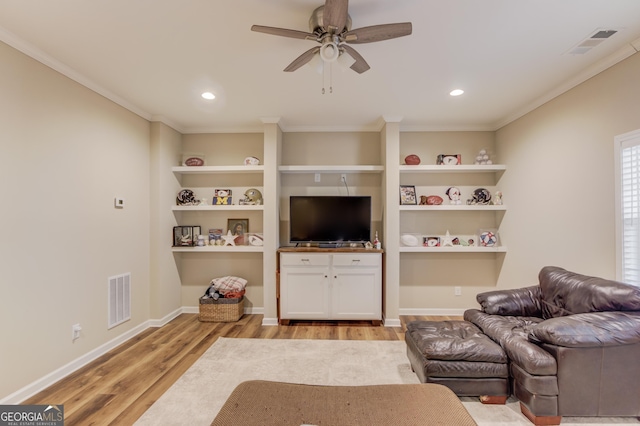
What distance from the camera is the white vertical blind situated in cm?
228

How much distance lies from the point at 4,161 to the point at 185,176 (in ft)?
7.49

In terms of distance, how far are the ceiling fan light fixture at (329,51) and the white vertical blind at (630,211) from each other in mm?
2436

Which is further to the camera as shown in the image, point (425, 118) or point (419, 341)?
point (425, 118)

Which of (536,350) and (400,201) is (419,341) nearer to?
(536,350)

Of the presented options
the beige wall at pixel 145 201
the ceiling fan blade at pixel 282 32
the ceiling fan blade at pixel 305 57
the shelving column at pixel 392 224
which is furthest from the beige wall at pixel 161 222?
the shelving column at pixel 392 224

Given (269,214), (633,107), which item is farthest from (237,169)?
(633,107)

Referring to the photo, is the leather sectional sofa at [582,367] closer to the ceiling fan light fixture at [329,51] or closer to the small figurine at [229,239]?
the ceiling fan light fixture at [329,51]

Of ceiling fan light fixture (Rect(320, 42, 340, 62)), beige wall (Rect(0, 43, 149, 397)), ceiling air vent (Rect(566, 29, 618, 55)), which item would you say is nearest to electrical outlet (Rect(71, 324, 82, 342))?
beige wall (Rect(0, 43, 149, 397))

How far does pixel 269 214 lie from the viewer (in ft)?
12.8

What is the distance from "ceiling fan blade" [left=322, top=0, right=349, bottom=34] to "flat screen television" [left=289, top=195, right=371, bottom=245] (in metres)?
2.42

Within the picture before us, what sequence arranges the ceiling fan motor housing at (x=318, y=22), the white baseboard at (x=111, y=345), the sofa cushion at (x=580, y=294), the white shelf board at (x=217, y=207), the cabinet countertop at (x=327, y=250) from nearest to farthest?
the ceiling fan motor housing at (x=318, y=22)
the sofa cushion at (x=580, y=294)
the white baseboard at (x=111, y=345)
the cabinet countertop at (x=327, y=250)
the white shelf board at (x=217, y=207)

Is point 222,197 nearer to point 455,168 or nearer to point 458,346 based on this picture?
point 455,168

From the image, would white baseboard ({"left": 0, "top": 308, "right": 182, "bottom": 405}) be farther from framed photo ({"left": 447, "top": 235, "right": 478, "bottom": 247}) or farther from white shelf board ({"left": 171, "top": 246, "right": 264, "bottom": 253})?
framed photo ({"left": 447, "top": 235, "right": 478, "bottom": 247})

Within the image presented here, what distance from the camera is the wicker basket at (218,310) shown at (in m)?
3.97
